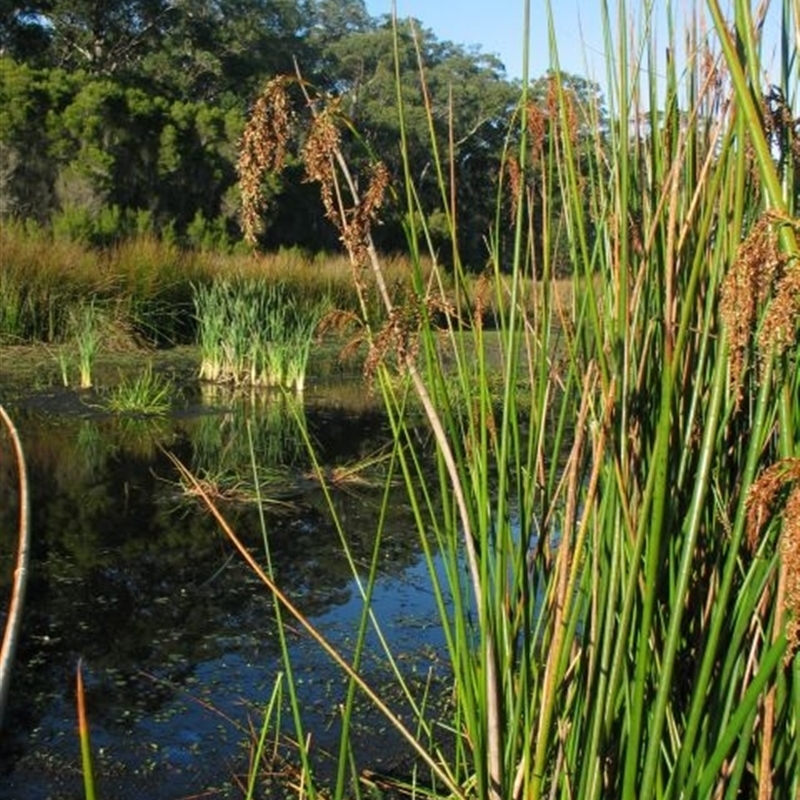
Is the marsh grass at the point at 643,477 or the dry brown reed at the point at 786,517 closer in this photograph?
the dry brown reed at the point at 786,517

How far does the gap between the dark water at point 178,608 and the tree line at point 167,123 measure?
147 inches

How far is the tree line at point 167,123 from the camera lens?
54.8 ft

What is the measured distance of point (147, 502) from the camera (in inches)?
184

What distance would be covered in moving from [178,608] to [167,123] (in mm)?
16786

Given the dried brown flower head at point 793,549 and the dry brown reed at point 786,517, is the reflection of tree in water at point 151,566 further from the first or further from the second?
the dried brown flower head at point 793,549

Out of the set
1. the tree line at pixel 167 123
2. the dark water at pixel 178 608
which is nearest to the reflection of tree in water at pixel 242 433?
the dark water at pixel 178 608

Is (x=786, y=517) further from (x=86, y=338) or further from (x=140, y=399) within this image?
(x=86, y=338)

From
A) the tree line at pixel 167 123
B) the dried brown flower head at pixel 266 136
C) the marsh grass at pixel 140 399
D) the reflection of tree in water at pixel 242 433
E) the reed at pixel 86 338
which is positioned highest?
the tree line at pixel 167 123

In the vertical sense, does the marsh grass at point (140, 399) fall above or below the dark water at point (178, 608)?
above

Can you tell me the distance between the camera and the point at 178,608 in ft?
11.1

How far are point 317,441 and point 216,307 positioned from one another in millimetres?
2667

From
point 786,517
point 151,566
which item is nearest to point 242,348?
point 151,566

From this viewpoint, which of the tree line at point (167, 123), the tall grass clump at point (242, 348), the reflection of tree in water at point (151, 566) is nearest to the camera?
the reflection of tree in water at point (151, 566)

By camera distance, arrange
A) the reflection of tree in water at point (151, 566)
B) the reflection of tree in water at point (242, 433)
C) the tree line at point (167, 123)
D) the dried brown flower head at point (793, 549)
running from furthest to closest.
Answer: the tree line at point (167, 123)
the reflection of tree in water at point (242, 433)
the reflection of tree in water at point (151, 566)
the dried brown flower head at point (793, 549)
